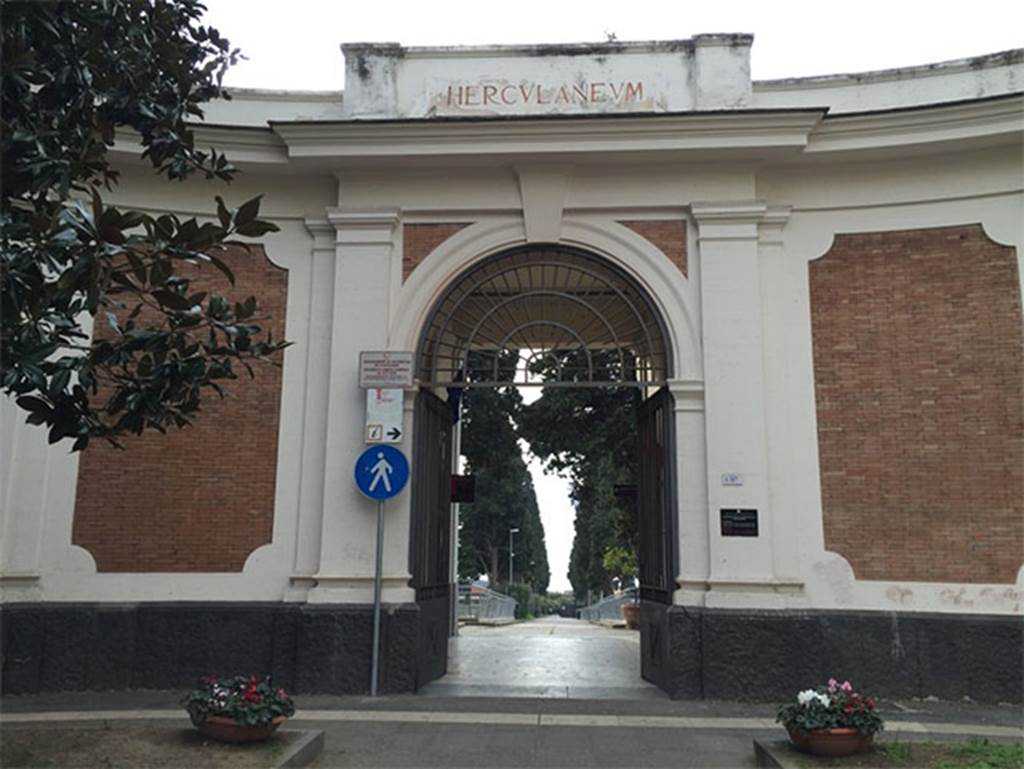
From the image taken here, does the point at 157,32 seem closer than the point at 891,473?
Yes

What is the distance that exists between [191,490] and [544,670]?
15.4 feet

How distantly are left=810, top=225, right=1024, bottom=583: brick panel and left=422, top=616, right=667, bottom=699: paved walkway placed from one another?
9.38ft

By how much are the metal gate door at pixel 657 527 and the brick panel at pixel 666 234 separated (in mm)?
1482

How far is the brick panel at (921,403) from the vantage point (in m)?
8.43

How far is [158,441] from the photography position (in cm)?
919

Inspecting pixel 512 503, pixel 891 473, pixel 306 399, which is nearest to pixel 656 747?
pixel 891 473

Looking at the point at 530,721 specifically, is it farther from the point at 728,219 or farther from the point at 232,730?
the point at 728,219

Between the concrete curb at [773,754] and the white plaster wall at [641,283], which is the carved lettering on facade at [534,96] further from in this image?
the concrete curb at [773,754]

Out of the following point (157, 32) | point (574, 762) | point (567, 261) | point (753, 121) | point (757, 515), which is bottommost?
point (574, 762)

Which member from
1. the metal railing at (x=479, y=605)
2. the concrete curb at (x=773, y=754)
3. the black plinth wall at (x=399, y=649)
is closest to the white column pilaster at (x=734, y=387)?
the black plinth wall at (x=399, y=649)

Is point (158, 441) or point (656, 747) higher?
point (158, 441)

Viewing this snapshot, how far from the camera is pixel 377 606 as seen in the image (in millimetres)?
8344

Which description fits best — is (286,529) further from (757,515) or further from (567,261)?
(757,515)

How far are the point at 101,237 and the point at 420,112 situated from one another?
5728mm
